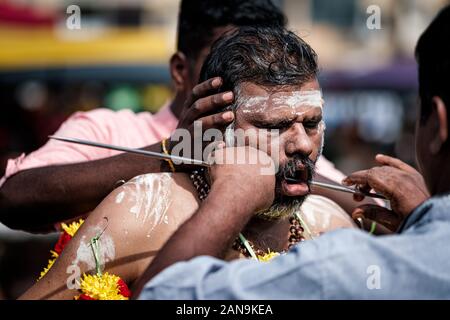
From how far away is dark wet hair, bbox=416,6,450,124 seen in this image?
2166 mm

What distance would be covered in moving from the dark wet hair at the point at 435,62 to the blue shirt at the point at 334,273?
339 millimetres

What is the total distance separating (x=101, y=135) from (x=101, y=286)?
46.1 inches

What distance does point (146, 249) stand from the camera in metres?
2.68

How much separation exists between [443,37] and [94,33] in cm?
1364

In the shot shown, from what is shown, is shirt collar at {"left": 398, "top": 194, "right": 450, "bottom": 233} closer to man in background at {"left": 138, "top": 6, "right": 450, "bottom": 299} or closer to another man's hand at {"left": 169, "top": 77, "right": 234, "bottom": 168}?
man in background at {"left": 138, "top": 6, "right": 450, "bottom": 299}

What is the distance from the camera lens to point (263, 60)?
9.34 ft

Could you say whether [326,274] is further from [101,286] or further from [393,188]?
[101,286]

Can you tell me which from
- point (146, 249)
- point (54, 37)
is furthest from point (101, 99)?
point (146, 249)

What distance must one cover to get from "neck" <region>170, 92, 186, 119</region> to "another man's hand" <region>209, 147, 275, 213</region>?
1.35 meters

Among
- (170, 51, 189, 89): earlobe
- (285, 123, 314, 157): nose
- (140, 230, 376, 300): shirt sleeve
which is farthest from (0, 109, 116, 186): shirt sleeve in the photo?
(140, 230, 376, 300): shirt sleeve

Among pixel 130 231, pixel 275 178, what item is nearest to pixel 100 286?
pixel 130 231

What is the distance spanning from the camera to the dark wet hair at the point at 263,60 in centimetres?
283

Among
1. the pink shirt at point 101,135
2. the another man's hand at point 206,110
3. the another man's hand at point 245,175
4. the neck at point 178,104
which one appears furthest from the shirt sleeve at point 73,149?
the another man's hand at point 245,175
